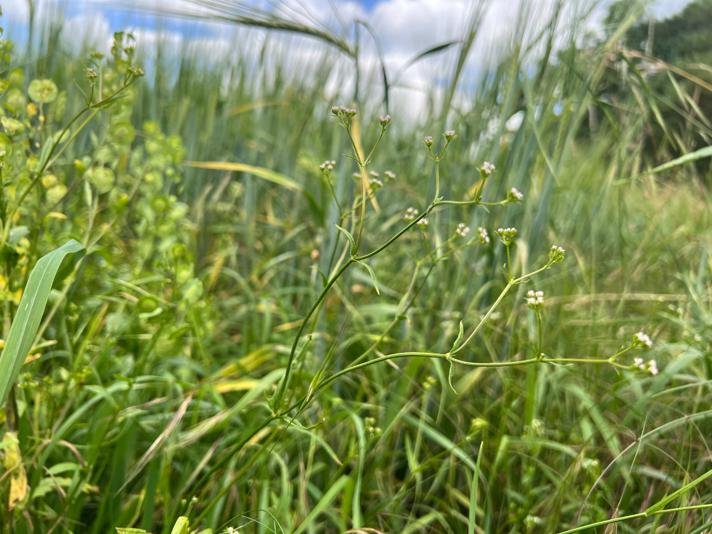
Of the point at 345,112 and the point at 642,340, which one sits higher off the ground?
the point at 345,112

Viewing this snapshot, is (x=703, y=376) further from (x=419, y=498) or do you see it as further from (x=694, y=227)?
(x=694, y=227)

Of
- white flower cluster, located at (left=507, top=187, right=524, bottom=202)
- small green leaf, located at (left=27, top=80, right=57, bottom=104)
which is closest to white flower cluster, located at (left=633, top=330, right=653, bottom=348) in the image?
white flower cluster, located at (left=507, top=187, right=524, bottom=202)

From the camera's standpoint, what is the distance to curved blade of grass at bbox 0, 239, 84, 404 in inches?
23.2

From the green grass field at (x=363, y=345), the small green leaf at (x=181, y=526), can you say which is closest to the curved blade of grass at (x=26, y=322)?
the green grass field at (x=363, y=345)

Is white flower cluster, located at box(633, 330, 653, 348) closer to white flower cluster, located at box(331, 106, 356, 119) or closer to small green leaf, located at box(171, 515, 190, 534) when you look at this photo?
white flower cluster, located at box(331, 106, 356, 119)

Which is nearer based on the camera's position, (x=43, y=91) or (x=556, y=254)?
(x=556, y=254)

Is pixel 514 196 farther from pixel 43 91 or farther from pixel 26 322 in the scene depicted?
pixel 43 91

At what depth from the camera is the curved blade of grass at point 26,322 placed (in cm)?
59

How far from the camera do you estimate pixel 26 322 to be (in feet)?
2.01

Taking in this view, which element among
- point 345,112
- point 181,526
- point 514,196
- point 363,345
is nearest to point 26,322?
point 181,526

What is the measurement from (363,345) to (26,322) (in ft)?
3.22

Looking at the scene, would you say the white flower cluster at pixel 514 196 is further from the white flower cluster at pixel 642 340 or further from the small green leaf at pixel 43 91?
the small green leaf at pixel 43 91

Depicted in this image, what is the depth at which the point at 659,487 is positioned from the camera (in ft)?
3.79

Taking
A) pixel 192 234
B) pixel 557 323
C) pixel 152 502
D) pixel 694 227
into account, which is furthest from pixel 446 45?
pixel 694 227
